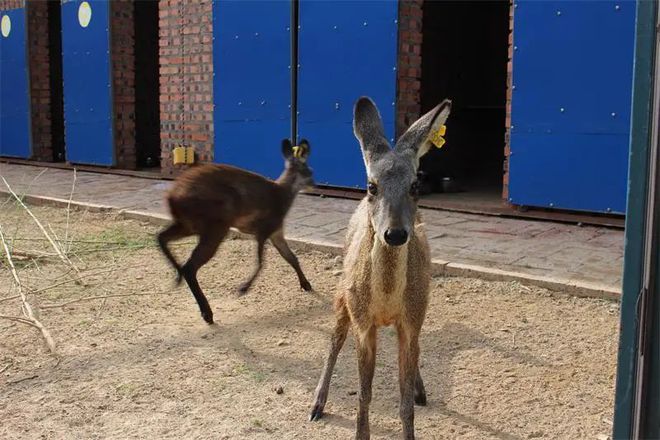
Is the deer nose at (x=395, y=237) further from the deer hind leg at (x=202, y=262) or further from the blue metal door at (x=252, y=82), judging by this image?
the blue metal door at (x=252, y=82)

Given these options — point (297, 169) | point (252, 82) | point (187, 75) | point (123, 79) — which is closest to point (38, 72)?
point (123, 79)

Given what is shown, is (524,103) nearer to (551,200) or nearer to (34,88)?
(551,200)

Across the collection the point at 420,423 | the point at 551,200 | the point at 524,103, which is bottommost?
the point at 420,423

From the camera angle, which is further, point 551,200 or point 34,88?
point 34,88

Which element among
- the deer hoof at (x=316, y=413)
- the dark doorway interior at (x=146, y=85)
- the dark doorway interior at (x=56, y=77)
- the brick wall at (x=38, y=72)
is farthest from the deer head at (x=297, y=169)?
the dark doorway interior at (x=56, y=77)

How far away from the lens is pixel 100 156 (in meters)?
11.8

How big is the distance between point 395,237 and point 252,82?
718 centimetres

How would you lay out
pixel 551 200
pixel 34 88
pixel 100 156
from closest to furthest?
1. pixel 551 200
2. pixel 100 156
3. pixel 34 88

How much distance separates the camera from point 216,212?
4.62 m

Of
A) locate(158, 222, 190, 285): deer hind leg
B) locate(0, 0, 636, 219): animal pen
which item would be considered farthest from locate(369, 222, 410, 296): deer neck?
locate(0, 0, 636, 219): animal pen

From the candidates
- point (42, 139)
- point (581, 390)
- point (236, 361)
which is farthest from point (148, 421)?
point (42, 139)

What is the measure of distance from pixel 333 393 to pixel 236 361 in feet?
2.17

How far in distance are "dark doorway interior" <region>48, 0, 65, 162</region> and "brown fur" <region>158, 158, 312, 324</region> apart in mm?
10067

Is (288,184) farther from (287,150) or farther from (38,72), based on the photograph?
(38,72)
